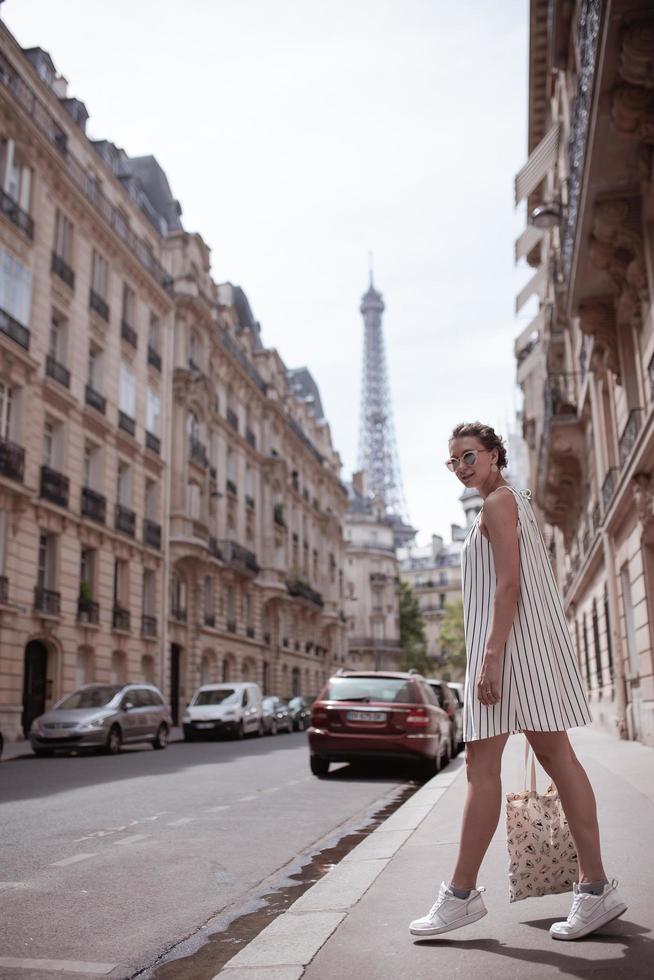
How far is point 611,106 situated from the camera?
11273 mm

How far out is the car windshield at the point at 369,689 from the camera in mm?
13398

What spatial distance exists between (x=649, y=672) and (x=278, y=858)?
9.53 metres

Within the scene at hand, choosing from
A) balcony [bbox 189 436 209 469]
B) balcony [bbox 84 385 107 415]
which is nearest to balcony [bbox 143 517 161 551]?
balcony [bbox 84 385 107 415]

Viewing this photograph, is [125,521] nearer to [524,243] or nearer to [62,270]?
[62,270]

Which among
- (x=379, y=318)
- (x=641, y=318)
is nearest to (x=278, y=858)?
(x=641, y=318)

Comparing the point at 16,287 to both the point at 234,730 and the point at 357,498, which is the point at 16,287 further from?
the point at 357,498

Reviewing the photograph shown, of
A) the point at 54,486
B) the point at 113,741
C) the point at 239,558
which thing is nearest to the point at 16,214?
the point at 54,486

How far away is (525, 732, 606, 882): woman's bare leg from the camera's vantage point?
12.2 feet

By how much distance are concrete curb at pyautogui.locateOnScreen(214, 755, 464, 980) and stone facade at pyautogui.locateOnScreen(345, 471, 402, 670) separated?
79859 millimetres

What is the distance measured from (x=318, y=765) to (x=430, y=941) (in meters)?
10.2

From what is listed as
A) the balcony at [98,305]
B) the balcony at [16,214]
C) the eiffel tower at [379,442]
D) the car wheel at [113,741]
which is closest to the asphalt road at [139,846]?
the car wheel at [113,741]

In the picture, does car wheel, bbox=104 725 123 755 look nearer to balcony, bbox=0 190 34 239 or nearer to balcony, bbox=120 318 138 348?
balcony, bbox=0 190 34 239

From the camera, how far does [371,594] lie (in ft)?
294

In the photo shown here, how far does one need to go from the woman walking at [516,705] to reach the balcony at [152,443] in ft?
101
